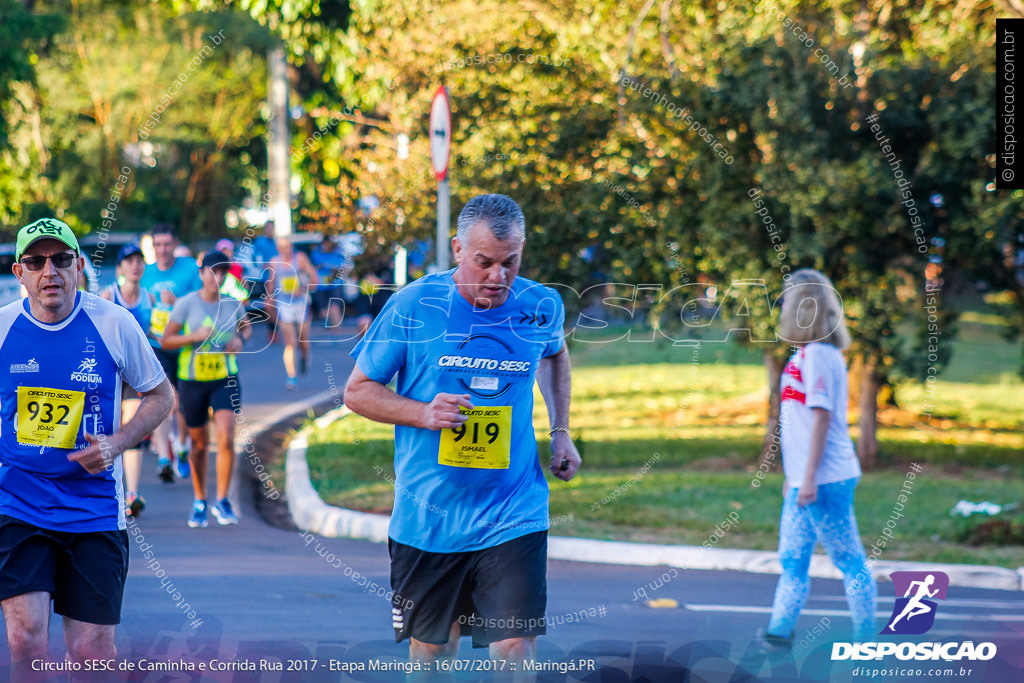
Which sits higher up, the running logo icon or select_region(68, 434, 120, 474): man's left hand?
select_region(68, 434, 120, 474): man's left hand

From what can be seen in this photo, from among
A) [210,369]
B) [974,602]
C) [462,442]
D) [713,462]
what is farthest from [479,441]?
[713,462]

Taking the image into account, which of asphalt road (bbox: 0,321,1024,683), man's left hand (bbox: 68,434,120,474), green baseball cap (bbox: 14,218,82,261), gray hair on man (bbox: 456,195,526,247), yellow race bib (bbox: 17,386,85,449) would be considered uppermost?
gray hair on man (bbox: 456,195,526,247)

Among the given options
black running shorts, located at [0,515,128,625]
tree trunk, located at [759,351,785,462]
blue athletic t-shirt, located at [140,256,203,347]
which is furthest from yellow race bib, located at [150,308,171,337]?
tree trunk, located at [759,351,785,462]

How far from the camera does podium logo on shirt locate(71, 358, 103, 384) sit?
12.7ft

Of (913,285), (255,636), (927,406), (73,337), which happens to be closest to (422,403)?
(73,337)

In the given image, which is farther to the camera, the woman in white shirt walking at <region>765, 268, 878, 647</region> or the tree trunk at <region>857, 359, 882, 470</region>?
the tree trunk at <region>857, 359, 882, 470</region>

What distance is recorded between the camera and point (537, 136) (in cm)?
1130

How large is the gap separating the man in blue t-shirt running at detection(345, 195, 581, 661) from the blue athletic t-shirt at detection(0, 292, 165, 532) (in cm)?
89

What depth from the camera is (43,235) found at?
3.84 metres

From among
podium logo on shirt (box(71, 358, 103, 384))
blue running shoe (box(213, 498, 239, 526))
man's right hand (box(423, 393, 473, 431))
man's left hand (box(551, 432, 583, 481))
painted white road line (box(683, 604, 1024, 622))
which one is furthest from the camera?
blue running shoe (box(213, 498, 239, 526))

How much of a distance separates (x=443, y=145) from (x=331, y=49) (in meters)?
5.49

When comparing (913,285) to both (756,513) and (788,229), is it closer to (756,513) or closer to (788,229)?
(788,229)

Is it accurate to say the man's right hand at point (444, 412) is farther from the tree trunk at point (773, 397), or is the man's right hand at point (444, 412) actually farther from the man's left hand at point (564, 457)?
the tree trunk at point (773, 397)

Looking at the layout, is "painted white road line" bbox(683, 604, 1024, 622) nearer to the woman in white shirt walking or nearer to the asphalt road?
the asphalt road
